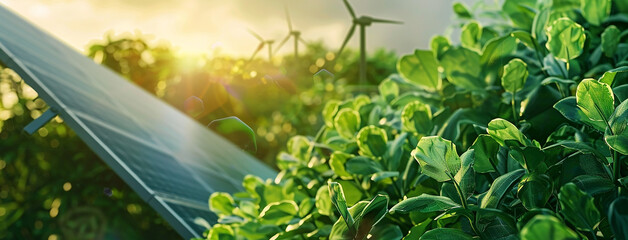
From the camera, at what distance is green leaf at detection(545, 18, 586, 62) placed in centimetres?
145

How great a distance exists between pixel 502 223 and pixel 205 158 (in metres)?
3.14

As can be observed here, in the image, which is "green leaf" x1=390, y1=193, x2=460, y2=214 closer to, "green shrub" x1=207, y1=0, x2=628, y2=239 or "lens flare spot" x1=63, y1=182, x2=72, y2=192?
"green shrub" x1=207, y1=0, x2=628, y2=239

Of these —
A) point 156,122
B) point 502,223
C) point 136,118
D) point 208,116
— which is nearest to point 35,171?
point 156,122

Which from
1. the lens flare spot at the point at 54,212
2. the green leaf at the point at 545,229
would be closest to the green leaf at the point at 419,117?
the green leaf at the point at 545,229

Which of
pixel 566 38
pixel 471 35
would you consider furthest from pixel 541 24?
pixel 566 38

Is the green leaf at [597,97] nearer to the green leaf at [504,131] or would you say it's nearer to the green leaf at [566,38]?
the green leaf at [504,131]

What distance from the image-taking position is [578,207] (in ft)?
3.10

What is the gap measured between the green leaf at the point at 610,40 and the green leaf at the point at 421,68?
0.50 metres

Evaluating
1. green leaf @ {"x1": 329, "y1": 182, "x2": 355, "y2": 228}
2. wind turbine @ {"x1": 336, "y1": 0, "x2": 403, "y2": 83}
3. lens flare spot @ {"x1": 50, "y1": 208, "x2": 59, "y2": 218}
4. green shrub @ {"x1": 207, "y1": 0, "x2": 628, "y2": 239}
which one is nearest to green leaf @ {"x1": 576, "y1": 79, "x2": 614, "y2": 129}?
green shrub @ {"x1": 207, "y1": 0, "x2": 628, "y2": 239}

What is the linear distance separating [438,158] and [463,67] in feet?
2.57

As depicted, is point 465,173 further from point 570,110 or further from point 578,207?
point 570,110

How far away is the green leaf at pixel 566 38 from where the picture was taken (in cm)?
145

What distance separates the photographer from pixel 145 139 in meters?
3.32

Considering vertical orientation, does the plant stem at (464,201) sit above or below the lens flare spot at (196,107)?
above
